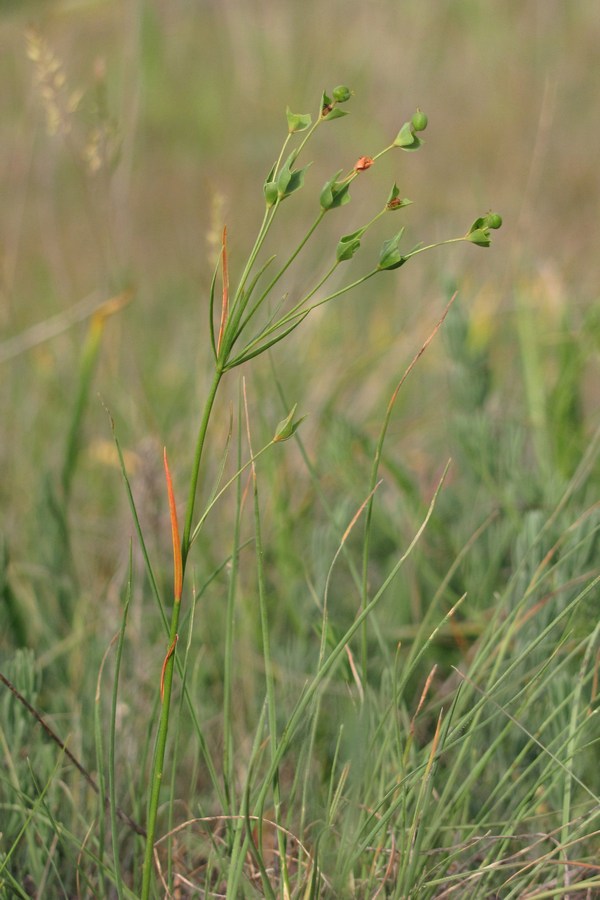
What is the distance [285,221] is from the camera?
3434mm

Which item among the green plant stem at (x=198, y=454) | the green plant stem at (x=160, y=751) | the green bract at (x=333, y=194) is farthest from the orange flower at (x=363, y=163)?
the green plant stem at (x=160, y=751)

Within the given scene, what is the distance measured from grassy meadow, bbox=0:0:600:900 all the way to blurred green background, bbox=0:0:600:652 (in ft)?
0.05

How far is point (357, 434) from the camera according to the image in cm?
126

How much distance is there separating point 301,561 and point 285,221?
8.37 feet

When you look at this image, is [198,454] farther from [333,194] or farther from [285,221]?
[285,221]

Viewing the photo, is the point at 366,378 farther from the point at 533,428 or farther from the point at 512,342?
the point at 533,428

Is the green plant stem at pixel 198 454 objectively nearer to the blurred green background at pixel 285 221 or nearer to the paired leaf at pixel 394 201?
the paired leaf at pixel 394 201

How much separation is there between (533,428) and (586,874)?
738 millimetres

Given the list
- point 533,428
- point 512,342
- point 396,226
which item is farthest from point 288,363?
point 396,226

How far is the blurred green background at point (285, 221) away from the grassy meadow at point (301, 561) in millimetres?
15

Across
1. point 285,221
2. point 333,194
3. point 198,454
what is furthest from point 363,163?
point 285,221

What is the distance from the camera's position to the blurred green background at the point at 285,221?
1.38m

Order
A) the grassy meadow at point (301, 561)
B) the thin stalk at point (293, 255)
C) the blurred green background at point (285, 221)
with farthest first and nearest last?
the blurred green background at point (285, 221), the grassy meadow at point (301, 561), the thin stalk at point (293, 255)

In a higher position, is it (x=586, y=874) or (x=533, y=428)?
(x=533, y=428)
